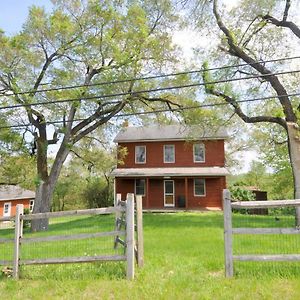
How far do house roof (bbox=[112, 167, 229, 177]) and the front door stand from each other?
1.25 meters

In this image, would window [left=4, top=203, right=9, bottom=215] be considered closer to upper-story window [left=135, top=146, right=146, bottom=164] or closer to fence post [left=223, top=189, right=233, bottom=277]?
upper-story window [left=135, top=146, right=146, bottom=164]

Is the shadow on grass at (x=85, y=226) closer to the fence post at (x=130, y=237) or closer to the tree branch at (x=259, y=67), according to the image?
the fence post at (x=130, y=237)

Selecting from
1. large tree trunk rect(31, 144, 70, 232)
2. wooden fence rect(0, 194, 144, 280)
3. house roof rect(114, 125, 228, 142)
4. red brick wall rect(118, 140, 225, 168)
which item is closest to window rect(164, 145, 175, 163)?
red brick wall rect(118, 140, 225, 168)

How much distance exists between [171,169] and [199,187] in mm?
2696

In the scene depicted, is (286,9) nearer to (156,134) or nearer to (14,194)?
(156,134)

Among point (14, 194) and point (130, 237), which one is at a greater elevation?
point (14, 194)

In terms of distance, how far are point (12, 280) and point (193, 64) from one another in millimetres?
14228

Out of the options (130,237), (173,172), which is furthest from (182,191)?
(130,237)

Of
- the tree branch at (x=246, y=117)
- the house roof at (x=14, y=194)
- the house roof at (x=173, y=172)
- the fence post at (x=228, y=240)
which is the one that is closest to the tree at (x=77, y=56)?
the tree branch at (x=246, y=117)

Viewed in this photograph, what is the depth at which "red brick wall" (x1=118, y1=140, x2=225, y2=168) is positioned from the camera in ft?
82.0

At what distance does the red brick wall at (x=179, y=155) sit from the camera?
82.0ft

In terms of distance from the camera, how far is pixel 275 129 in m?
24.9

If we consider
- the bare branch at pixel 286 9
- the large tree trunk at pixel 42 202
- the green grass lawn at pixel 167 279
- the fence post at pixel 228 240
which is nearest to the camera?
the green grass lawn at pixel 167 279

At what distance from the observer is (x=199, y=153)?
2550cm
